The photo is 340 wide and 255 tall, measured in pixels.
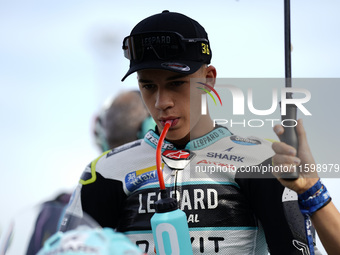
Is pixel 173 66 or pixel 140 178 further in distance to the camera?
pixel 140 178

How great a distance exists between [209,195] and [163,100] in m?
0.62

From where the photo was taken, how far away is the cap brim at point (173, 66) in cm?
295

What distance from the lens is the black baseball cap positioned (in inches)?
119

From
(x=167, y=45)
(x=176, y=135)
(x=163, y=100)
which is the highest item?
(x=167, y=45)

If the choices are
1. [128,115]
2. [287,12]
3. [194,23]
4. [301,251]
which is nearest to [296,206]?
[301,251]

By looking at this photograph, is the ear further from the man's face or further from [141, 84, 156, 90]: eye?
[141, 84, 156, 90]: eye

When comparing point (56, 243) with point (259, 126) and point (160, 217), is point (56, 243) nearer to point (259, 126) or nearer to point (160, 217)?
point (160, 217)

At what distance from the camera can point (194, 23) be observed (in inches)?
128

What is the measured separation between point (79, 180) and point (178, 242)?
1201 millimetres

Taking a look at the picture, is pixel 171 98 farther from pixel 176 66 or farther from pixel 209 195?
pixel 209 195

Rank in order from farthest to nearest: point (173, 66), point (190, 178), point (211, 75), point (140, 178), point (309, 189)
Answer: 1. point (211, 75)
2. point (140, 178)
3. point (190, 178)
4. point (173, 66)
5. point (309, 189)

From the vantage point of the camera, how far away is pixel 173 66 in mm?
Answer: 2961

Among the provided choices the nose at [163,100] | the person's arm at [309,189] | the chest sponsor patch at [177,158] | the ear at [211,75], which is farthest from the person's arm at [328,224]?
the ear at [211,75]

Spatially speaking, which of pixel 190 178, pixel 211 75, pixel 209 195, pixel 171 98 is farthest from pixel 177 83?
pixel 209 195
